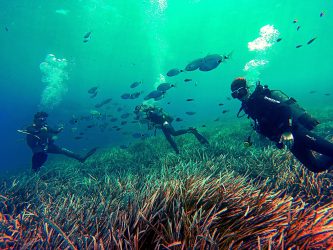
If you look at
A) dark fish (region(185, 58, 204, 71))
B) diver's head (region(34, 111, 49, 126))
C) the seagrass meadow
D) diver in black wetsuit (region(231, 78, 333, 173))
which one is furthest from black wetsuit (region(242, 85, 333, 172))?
diver's head (region(34, 111, 49, 126))

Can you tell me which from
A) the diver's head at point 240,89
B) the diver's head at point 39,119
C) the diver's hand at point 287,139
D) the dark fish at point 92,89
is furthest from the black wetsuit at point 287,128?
the dark fish at point 92,89

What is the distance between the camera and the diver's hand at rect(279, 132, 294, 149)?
4.34 m

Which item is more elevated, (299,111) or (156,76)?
(156,76)

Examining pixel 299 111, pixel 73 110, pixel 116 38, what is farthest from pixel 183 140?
pixel 116 38

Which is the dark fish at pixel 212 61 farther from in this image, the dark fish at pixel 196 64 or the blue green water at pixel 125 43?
the blue green water at pixel 125 43

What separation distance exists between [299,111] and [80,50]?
53.9 metres

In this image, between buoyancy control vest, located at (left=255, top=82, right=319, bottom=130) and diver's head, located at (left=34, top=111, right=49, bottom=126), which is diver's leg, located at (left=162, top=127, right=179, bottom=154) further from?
diver's head, located at (left=34, top=111, right=49, bottom=126)

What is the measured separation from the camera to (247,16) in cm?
6000

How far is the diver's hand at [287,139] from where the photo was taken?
14.3 feet

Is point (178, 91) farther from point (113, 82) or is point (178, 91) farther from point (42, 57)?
point (42, 57)

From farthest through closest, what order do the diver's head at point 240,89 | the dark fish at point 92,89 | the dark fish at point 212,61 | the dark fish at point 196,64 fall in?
the dark fish at point 92,89 → the dark fish at point 196,64 → the dark fish at point 212,61 → the diver's head at point 240,89

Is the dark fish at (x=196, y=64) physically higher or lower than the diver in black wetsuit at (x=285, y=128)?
higher

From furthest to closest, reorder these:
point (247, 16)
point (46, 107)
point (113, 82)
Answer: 1. point (113, 82)
2. point (247, 16)
3. point (46, 107)

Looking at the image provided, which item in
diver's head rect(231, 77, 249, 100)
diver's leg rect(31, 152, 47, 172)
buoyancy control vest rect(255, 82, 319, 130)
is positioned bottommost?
buoyancy control vest rect(255, 82, 319, 130)
